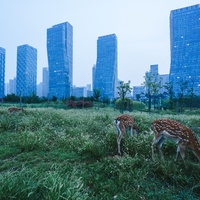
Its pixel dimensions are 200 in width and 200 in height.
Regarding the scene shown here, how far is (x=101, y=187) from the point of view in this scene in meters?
3.25

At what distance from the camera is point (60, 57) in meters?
118

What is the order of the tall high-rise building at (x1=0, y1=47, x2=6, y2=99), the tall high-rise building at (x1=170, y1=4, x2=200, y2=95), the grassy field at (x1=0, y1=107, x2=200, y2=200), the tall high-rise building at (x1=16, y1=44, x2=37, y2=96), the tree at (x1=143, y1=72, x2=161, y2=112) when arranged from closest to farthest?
the grassy field at (x1=0, y1=107, x2=200, y2=200) → the tree at (x1=143, y1=72, x2=161, y2=112) → the tall high-rise building at (x1=170, y1=4, x2=200, y2=95) → the tall high-rise building at (x1=0, y1=47, x2=6, y2=99) → the tall high-rise building at (x1=16, y1=44, x2=37, y2=96)

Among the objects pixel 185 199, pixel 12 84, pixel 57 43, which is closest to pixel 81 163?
pixel 185 199

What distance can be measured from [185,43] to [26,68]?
9692 centimetres

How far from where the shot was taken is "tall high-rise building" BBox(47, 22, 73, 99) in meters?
108

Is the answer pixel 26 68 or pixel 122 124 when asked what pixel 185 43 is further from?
pixel 122 124

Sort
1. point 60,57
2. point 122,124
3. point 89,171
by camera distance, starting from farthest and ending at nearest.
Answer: point 60,57
point 122,124
point 89,171

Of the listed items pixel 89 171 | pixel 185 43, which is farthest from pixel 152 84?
pixel 185 43

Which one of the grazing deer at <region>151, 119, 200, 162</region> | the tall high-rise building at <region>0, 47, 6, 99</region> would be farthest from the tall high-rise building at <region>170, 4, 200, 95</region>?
the tall high-rise building at <region>0, 47, 6, 99</region>

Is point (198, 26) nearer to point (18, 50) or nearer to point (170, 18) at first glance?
point (170, 18)

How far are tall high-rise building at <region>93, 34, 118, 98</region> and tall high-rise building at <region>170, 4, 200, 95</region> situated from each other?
38.6 meters

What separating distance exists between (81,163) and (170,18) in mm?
111964

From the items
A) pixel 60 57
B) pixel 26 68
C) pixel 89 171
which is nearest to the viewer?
pixel 89 171

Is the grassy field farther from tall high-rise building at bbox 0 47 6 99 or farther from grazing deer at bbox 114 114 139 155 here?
tall high-rise building at bbox 0 47 6 99
